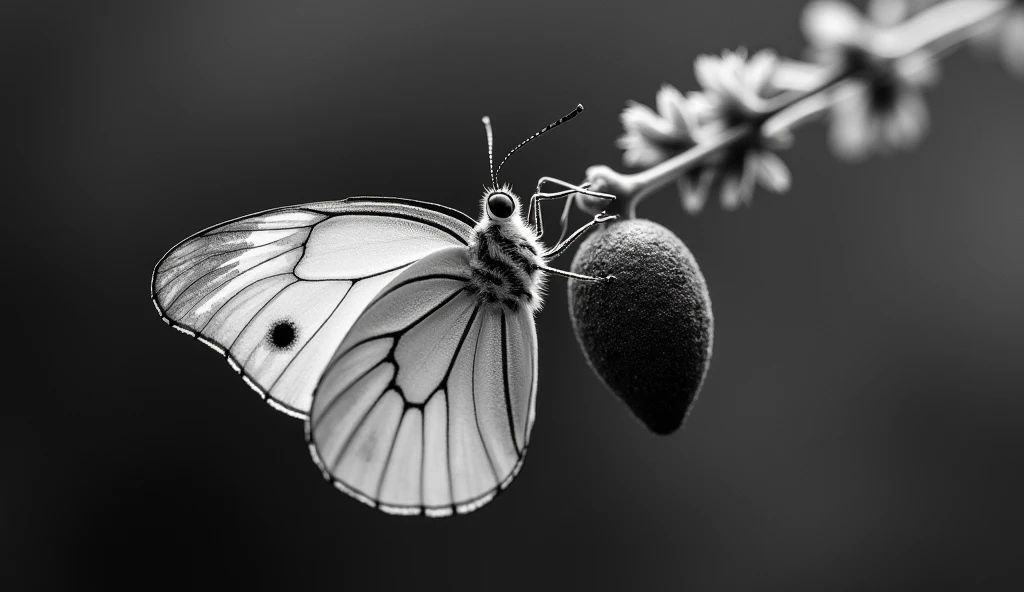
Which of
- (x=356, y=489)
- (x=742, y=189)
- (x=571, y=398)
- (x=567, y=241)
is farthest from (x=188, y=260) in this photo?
(x=571, y=398)

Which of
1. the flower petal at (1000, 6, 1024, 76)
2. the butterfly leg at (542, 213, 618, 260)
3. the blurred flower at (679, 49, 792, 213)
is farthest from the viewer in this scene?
the butterfly leg at (542, 213, 618, 260)

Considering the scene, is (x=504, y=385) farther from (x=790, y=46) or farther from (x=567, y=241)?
(x=790, y=46)

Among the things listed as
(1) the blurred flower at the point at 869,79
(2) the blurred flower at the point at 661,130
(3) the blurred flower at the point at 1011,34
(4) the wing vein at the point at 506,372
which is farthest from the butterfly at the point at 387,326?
(3) the blurred flower at the point at 1011,34

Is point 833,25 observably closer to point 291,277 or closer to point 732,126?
point 732,126

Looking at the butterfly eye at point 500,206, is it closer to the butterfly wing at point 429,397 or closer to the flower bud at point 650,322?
the butterfly wing at point 429,397

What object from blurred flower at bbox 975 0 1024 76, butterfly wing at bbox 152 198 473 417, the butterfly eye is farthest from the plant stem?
butterfly wing at bbox 152 198 473 417

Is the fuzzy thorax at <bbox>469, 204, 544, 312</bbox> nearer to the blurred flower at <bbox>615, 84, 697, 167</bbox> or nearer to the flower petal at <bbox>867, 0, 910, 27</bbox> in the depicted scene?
the blurred flower at <bbox>615, 84, 697, 167</bbox>
